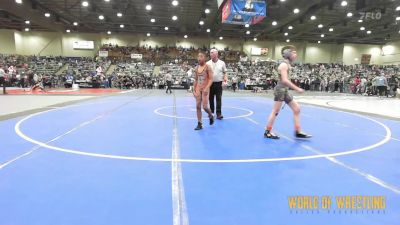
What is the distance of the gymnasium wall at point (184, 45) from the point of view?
1507 inches

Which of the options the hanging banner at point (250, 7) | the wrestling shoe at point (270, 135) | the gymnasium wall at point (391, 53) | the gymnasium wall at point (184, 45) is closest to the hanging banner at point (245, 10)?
the hanging banner at point (250, 7)

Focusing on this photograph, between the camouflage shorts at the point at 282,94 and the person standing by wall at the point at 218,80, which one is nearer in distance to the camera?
the camouflage shorts at the point at 282,94

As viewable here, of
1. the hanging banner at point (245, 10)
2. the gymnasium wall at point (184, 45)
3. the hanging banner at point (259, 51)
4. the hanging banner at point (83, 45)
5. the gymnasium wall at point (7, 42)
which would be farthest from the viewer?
the hanging banner at point (259, 51)

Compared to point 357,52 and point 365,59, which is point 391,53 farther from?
point 357,52

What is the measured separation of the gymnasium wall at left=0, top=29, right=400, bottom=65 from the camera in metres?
38.3

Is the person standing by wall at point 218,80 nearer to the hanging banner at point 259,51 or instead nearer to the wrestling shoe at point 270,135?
the wrestling shoe at point 270,135

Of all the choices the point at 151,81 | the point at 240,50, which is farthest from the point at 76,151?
Result: the point at 240,50

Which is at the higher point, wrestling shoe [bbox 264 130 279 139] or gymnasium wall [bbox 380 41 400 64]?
gymnasium wall [bbox 380 41 400 64]

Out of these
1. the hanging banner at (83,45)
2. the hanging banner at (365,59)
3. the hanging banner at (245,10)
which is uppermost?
the hanging banner at (83,45)

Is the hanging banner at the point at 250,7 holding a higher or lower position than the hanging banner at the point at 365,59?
higher

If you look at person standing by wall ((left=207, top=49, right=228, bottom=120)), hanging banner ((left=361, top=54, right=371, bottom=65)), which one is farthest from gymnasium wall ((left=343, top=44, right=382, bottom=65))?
person standing by wall ((left=207, top=49, right=228, bottom=120))

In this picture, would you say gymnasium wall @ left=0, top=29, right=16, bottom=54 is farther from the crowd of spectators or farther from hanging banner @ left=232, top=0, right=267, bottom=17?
hanging banner @ left=232, top=0, right=267, bottom=17

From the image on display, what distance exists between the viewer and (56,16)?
31094 millimetres

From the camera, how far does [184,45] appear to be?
1705 inches
